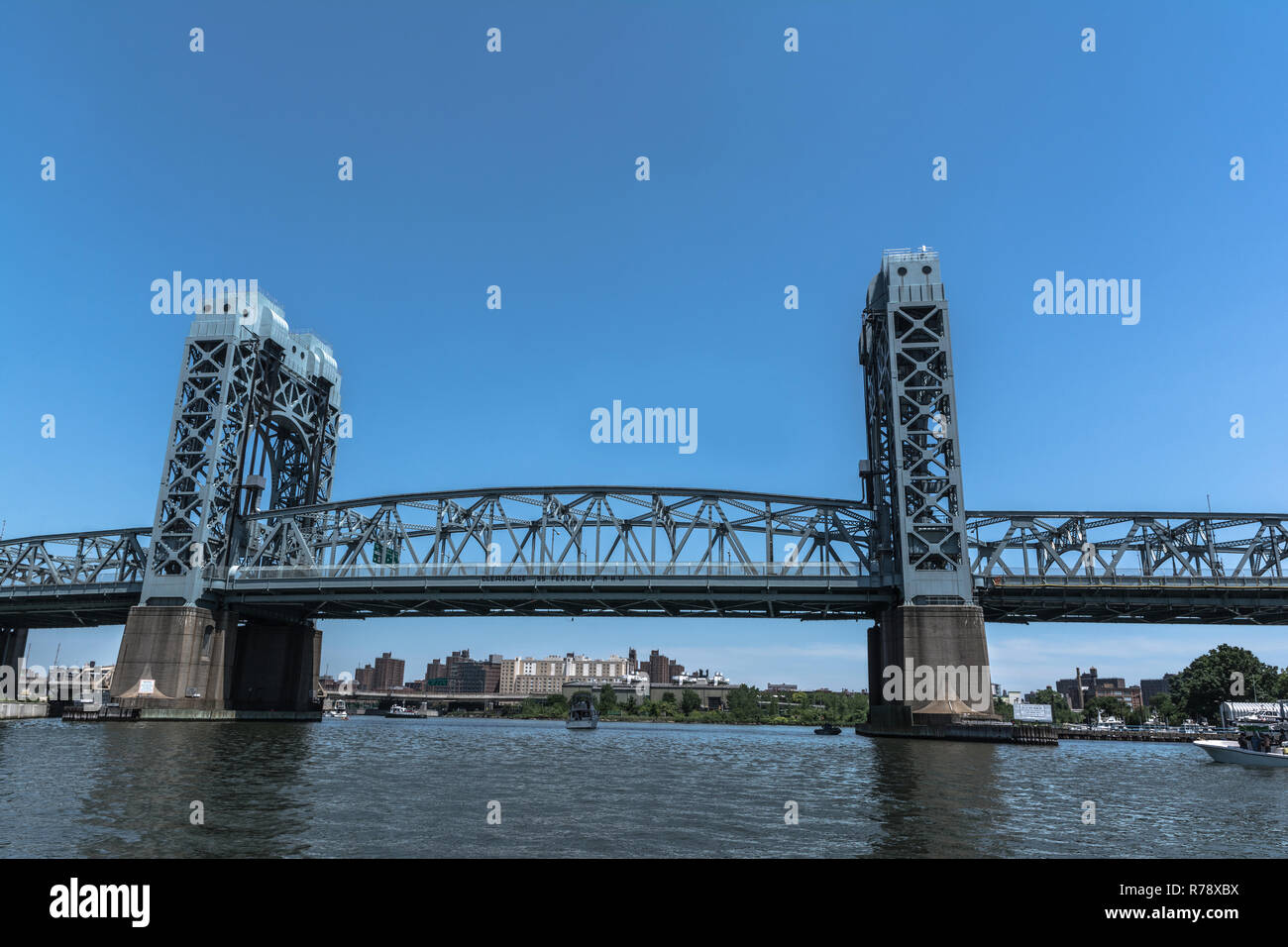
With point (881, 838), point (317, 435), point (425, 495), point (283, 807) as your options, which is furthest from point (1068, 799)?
point (317, 435)

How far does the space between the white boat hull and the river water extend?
103 centimetres

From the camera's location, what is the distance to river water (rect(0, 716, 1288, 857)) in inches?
753

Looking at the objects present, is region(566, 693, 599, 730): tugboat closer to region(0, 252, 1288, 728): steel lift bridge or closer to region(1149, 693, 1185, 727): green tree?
region(0, 252, 1288, 728): steel lift bridge

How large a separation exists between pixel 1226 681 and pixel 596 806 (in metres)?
143

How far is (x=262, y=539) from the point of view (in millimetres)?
91188

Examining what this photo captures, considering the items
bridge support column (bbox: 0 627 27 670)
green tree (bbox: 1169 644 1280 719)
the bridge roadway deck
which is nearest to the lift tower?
the bridge roadway deck

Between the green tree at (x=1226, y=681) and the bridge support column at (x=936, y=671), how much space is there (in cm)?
8769

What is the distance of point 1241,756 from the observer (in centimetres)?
5122

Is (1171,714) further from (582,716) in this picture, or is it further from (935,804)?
(935,804)

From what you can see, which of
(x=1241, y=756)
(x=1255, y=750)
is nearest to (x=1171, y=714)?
(x=1241, y=756)

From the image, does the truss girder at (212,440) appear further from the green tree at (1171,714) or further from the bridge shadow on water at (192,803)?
the green tree at (1171,714)

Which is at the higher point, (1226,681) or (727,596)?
(727,596)

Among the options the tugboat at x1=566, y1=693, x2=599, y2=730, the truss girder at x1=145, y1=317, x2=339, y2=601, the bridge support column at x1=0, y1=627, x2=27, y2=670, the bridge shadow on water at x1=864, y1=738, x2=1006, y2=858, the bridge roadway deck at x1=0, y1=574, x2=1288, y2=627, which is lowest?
the tugboat at x1=566, y1=693, x2=599, y2=730
